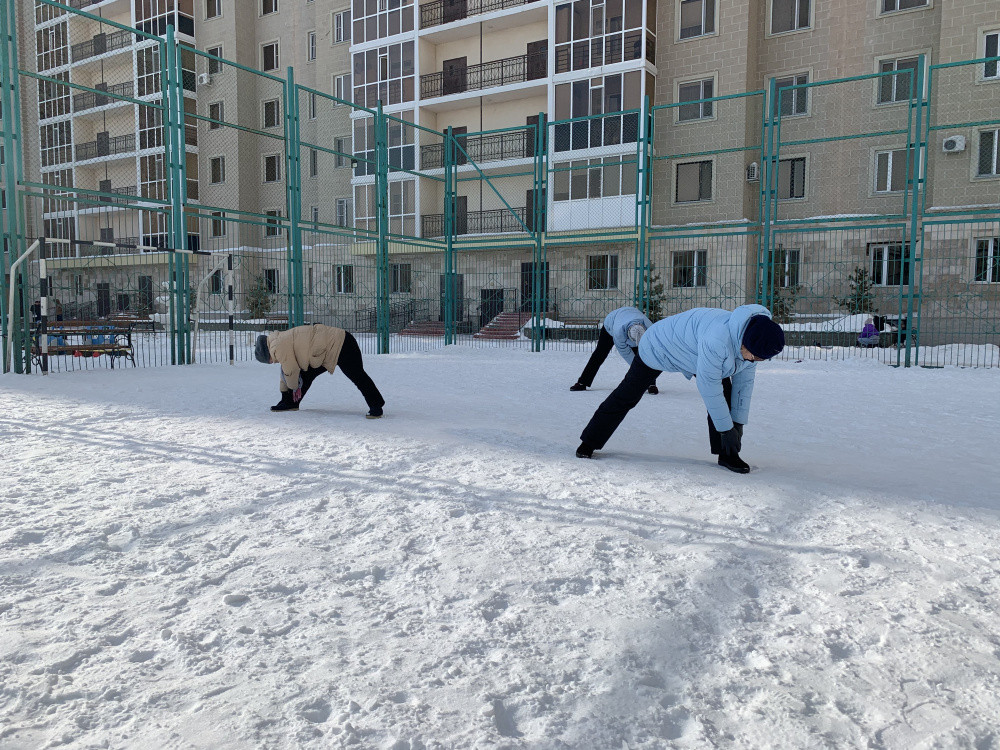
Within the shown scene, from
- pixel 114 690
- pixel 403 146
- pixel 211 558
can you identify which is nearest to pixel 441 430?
pixel 211 558

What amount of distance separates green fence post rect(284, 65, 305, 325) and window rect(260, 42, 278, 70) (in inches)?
885

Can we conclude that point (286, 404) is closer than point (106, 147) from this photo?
Yes

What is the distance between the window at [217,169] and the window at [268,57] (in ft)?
15.0

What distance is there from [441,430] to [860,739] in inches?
161

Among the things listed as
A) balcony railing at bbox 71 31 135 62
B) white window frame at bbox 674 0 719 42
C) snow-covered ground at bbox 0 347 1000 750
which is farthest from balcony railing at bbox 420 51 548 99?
snow-covered ground at bbox 0 347 1000 750

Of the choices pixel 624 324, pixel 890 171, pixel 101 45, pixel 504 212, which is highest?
pixel 101 45

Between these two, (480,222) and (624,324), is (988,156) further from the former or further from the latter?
(624,324)

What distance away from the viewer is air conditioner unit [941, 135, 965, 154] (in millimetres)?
19312

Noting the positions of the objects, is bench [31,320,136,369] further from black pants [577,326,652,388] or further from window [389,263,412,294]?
window [389,263,412,294]

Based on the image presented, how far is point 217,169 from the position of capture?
31.9 meters

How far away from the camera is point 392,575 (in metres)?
2.73

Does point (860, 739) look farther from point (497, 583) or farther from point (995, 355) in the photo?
point (995, 355)

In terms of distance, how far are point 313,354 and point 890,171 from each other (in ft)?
65.9

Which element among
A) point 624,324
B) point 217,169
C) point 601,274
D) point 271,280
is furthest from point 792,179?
point 217,169
